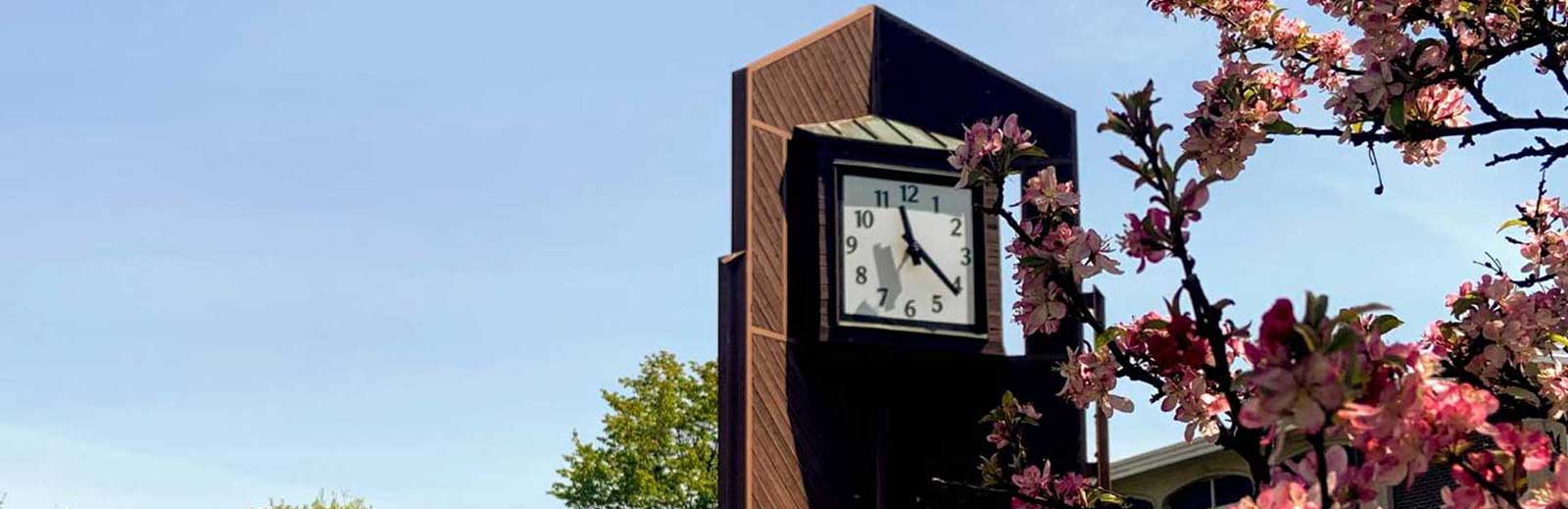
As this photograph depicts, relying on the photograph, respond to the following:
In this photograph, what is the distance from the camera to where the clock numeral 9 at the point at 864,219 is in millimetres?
14055

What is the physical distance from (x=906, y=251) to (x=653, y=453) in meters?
20.3

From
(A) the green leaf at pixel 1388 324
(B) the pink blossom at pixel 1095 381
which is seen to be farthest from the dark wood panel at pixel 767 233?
(A) the green leaf at pixel 1388 324

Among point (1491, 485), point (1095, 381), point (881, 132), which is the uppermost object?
point (881, 132)

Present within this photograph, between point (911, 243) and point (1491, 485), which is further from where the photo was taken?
point (911, 243)

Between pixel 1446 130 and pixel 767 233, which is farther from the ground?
pixel 767 233

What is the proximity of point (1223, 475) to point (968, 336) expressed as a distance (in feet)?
51.9

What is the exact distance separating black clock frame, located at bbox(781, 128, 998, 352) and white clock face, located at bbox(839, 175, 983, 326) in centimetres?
5

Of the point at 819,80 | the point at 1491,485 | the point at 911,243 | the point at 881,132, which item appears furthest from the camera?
the point at 819,80

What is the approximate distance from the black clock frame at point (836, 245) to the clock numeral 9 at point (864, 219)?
0.48 feet

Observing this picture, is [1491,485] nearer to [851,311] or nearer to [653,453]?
[851,311]

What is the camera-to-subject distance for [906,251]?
14055 mm

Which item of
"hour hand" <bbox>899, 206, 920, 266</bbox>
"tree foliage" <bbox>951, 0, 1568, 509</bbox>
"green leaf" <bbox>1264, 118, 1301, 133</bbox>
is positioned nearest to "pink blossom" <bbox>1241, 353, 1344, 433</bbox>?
"tree foliage" <bbox>951, 0, 1568, 509</bbox>

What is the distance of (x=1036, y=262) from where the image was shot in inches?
179

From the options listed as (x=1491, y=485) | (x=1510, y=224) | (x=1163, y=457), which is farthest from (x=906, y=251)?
(x=1163, y=457)
